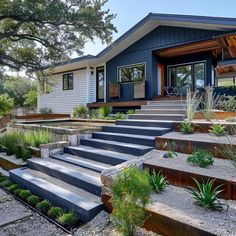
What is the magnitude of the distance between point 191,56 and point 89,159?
8.64 m

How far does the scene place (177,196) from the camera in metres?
3.10

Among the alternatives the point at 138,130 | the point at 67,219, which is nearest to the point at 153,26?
the point at 138,130

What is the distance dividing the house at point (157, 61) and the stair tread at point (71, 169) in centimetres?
606

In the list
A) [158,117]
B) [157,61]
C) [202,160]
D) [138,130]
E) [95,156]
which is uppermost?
Answer: [157,61]

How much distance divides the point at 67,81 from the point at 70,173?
41.4 feet

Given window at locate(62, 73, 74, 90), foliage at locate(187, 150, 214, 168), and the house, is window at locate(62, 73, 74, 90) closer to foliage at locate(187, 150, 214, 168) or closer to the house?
the house

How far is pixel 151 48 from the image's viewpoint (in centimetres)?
1145

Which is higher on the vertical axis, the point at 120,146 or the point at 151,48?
the point at 151,48

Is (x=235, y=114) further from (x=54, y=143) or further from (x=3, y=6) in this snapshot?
(x=3, y=6)

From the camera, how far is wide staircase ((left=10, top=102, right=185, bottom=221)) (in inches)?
146

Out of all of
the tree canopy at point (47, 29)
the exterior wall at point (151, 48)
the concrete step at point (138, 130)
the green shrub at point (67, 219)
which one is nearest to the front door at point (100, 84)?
the exterior wall at point (151, 48)

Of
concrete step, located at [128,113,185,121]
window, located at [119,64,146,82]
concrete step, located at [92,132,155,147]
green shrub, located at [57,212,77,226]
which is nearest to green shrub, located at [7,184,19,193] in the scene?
green shrub, located at [57,212,77,226]

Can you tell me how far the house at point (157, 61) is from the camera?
378 inches

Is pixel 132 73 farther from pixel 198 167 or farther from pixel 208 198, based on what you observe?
pixel 208 198
